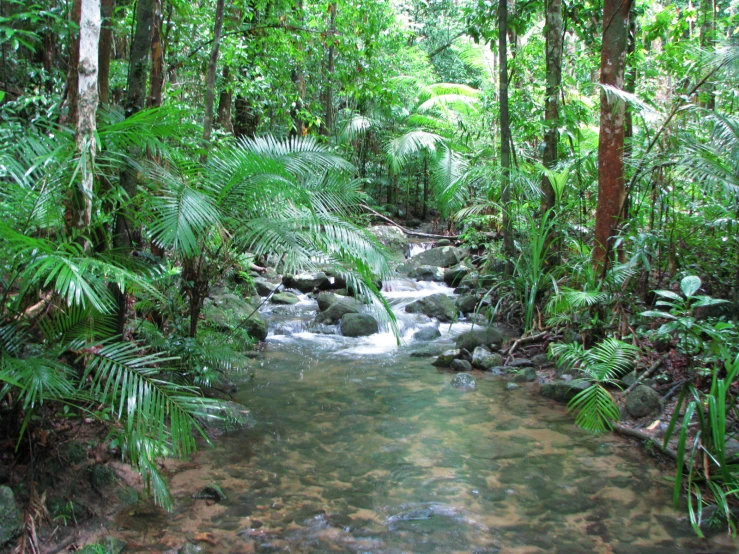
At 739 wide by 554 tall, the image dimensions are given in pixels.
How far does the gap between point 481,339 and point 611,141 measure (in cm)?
273

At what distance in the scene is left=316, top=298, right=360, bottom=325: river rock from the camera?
8648 mm

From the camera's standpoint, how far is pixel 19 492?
2689mm

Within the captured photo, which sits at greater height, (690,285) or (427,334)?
(690,285)

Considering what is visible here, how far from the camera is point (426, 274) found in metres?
12.2

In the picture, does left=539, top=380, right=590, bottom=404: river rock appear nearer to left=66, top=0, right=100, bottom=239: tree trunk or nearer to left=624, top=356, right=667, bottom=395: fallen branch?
left=624, top=356, right=667, bottom=395: fallen branch

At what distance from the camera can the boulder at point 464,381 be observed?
5.82 meters

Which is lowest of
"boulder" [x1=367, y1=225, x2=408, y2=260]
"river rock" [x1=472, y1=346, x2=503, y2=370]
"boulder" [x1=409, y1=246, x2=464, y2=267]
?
"river rock" [x1=472, y1=346, x2=503, y2=370]

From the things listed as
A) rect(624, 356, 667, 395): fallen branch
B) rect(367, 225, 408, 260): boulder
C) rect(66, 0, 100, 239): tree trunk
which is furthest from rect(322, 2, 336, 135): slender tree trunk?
rect(624, 356, 667, 395): fallen branch

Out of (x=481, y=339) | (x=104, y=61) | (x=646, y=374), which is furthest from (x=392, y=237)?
(x=104, y=61)

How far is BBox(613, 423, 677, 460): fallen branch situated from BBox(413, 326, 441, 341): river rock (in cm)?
375

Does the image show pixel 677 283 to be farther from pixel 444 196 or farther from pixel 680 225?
pixel 444 196

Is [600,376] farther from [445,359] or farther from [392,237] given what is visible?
[392,237]

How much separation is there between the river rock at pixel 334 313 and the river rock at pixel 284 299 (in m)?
1.07

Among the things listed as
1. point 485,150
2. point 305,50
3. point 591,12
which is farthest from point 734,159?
point 485,150
